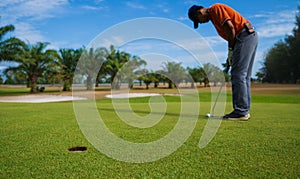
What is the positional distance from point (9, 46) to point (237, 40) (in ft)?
76.9

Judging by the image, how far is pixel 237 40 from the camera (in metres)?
3.84

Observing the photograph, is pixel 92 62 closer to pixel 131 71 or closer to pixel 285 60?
pixel 131 71

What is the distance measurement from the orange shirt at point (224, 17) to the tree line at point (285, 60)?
126 feet

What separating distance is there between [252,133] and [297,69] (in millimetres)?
41509

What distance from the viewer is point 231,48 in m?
4.06

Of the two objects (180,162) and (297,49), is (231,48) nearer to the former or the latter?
(180,162)

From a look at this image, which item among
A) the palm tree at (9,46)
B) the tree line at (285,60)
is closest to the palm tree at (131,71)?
the palm tree at (9,46)

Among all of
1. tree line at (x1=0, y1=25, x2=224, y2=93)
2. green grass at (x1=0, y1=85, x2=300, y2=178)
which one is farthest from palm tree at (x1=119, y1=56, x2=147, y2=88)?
green grass at (x1=0, y1=85, x2=300, y2=178)

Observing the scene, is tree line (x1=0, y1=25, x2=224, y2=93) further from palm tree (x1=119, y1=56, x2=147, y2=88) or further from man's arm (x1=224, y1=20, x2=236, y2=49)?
man's arm (x1=224, y1=20, x2=236, y2=49)

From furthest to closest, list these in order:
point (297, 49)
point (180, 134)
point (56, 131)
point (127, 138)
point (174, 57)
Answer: point (297, 49)
point (174, 57)
point (56, 131)
point (180, 134)
point (127, 138)

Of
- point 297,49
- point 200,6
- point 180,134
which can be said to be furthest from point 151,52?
point 297,49

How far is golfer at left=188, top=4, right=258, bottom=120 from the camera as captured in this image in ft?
12.3

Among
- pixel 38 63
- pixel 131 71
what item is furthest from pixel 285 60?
pixel 38 63

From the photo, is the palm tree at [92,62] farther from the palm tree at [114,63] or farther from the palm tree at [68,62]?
the palm tree at [68,62]
